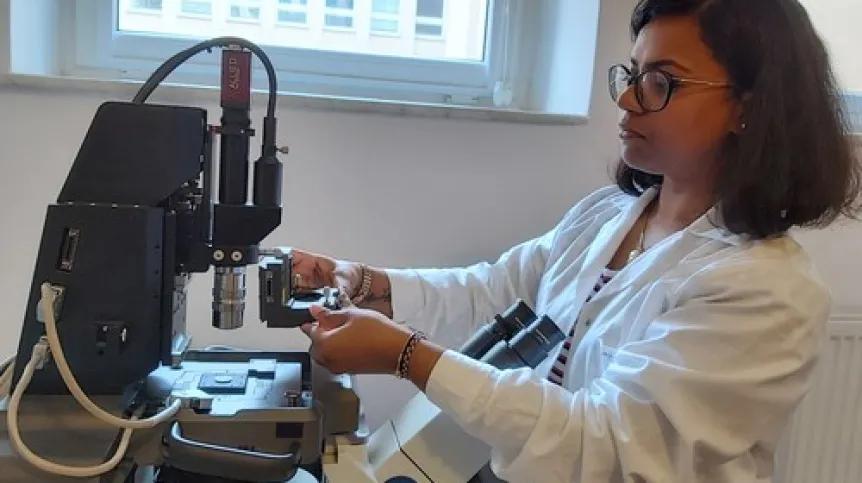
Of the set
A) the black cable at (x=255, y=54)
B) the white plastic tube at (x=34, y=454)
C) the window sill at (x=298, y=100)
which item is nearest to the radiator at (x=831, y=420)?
the window sill at (x=298, y=100)

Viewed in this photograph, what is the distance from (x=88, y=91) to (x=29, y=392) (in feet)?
2.19

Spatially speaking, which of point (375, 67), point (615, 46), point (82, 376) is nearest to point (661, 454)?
point (82, 376)

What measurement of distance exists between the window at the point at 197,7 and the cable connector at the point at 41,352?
0.97m

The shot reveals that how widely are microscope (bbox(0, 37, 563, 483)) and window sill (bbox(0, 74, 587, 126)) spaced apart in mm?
478

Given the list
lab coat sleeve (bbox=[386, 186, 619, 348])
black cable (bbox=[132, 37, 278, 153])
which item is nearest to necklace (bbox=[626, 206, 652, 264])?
lab coat sleeve (bbox=[386, 186, 619, 348])

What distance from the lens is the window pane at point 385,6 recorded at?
178 centimetres

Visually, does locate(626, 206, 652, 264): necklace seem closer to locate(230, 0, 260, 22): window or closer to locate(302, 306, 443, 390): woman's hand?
locate(302, 306, 443, 390): woman's hand

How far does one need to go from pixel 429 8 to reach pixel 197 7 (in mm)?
482

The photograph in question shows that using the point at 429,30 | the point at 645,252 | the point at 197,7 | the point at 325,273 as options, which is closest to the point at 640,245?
the point at 645,252

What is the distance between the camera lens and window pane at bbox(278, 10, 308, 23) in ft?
5.71

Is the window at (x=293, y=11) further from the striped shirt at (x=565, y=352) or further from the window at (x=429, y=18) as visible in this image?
the striped shirt at (x=565, y=352)

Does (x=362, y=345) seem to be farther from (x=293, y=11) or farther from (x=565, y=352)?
(x=293, y=11)

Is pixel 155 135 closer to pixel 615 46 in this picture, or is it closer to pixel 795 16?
pixel 795 16

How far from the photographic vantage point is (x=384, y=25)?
70.7 inches
